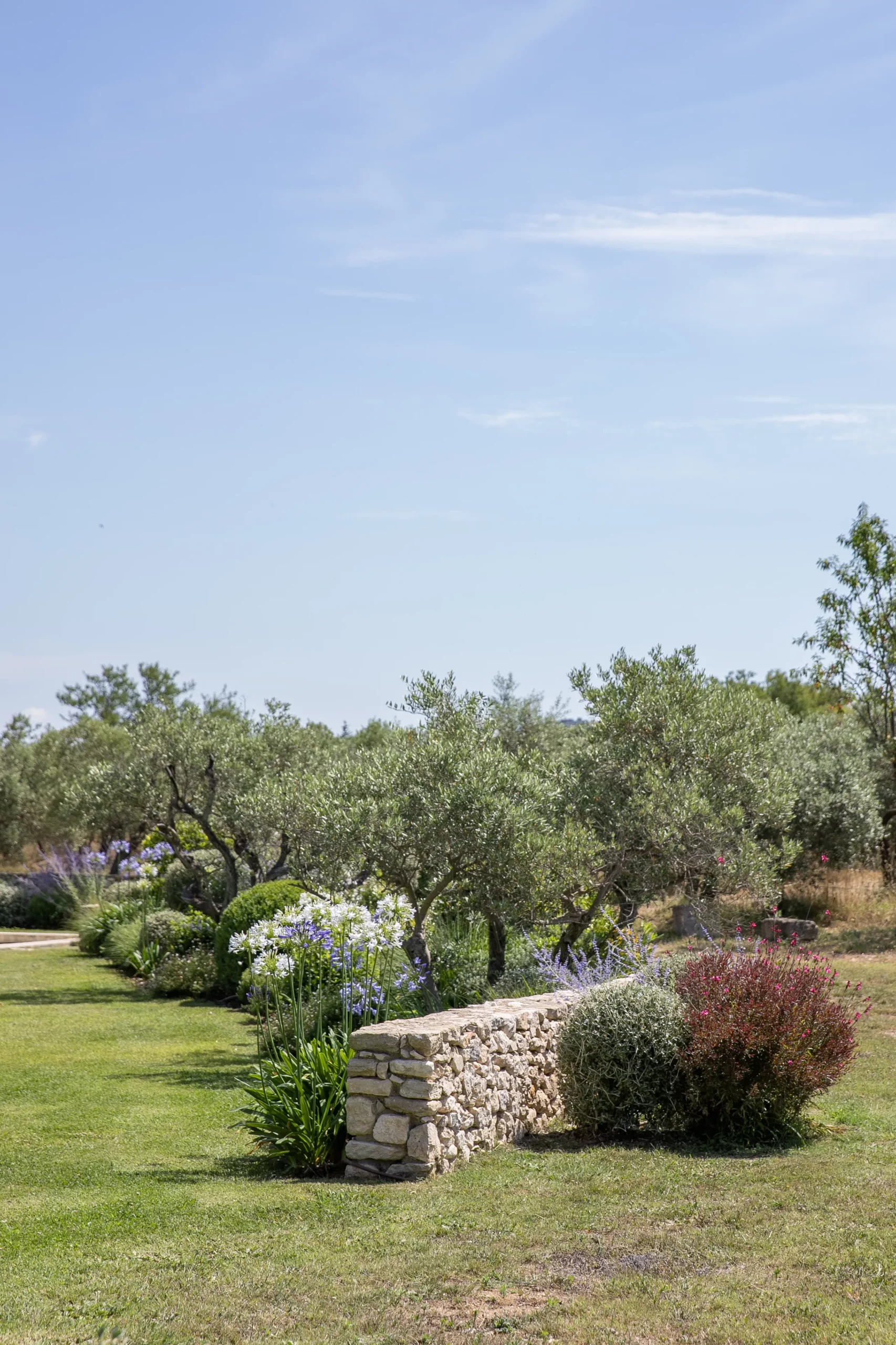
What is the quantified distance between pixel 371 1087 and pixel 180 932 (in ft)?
39.9

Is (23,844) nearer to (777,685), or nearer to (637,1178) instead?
(777,685)

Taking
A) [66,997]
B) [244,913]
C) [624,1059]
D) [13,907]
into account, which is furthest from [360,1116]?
[13,907]

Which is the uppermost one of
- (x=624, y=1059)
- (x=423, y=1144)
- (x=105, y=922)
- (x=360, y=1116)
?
(x=105, y=922)

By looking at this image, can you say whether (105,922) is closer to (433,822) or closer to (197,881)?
(197,881)

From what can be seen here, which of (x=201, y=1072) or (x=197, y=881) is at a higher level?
(x=197, y=881)

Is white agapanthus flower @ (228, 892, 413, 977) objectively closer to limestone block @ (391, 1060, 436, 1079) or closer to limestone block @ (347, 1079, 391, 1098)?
limestone block @ (347, 1079, 391, 1098)

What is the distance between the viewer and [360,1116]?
7.76 m

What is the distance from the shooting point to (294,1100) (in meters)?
8.20

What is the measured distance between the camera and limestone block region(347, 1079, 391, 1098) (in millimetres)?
7699

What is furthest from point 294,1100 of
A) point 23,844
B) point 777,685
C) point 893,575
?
point 777,685

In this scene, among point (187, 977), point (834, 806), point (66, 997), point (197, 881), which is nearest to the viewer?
point (66, 997)

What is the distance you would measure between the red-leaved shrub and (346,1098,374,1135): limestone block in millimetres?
2335

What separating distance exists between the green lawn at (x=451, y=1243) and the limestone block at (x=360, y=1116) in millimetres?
429

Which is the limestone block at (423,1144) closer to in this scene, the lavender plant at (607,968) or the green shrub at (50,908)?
the lavender plant at (607,968)
